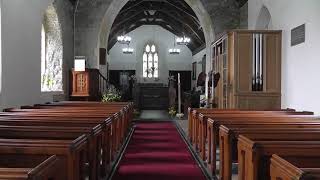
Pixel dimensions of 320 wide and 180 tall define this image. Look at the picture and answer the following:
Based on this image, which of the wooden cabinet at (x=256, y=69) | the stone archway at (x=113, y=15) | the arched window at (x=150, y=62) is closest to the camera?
the wooden cabinet at (x=256, y=69)

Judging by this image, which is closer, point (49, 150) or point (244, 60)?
point (49, 150)

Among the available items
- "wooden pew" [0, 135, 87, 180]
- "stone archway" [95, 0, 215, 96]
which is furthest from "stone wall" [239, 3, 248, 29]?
"wooden pew" [0, 135, 87, 180]

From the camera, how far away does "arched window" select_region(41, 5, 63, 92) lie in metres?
10.3

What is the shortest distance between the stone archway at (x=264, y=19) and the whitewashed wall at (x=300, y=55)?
3.10ft

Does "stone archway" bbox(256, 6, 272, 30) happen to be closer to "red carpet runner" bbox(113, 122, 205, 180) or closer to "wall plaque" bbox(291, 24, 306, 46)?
"wall plaque" bbox(291, 24, 306, 46)

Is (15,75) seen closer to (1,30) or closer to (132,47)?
(1,30)

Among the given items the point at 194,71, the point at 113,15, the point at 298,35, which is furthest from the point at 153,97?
the point at 298,35

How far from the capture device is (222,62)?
9062 mm

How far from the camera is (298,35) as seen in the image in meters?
7.02

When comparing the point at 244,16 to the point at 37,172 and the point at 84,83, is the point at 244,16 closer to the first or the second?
the point at 84,83

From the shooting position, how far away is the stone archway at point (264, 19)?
957 centimetres

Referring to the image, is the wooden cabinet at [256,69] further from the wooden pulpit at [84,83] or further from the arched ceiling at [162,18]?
the arched ceiling at [162,18]

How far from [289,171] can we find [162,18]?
63.4 ft

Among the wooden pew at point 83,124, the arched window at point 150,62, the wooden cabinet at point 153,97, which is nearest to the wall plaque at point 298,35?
the wooden pew at point 83,124
